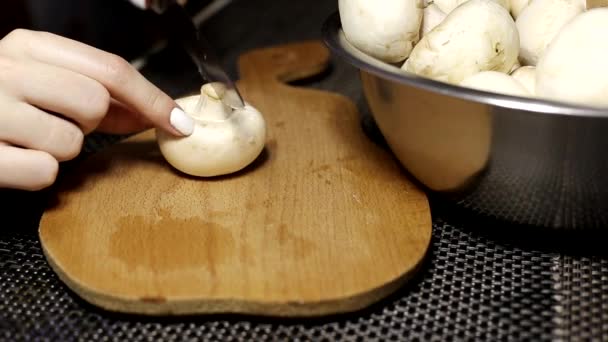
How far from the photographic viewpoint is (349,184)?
0.80 metres

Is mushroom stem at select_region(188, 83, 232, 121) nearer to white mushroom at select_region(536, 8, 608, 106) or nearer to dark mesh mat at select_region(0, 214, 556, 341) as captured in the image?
dark mesh mat at select_region(0, 214, 556, 341)

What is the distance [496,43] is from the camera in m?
0.68

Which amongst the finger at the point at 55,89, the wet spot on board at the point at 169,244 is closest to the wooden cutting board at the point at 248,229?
the wet spot on board at the point at 169,244

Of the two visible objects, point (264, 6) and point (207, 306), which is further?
point (264, 6)

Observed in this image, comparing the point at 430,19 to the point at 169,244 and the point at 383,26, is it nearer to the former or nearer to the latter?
the point at 383,26

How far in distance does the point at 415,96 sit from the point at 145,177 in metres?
0.37

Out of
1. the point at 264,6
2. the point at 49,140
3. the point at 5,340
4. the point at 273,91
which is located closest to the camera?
the point at 5,340

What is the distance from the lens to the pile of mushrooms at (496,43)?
60 centimetres

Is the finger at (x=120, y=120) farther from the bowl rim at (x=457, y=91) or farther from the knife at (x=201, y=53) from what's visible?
the bowl rim at (x=457, y=91)

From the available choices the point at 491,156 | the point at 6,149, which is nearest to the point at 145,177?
the point at 6,149

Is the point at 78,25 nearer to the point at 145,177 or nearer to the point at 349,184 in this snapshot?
the point at 145,177

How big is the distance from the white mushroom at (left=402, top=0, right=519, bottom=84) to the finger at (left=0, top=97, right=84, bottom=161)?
1.26 ft

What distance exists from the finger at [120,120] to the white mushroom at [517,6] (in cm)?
48

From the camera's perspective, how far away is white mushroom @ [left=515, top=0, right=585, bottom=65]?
0.71 meters
